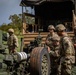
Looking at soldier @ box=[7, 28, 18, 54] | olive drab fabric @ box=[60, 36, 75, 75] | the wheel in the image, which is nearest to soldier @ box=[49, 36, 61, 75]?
the wheel

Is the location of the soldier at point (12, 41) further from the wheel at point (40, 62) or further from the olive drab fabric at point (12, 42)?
the wheel at point (40, 62)

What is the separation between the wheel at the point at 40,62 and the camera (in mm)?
10859

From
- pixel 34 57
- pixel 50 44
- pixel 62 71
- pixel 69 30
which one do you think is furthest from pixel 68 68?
pixel 69 30

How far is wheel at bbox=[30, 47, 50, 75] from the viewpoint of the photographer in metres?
10.9

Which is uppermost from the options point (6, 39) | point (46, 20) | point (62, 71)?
point (46, 20)

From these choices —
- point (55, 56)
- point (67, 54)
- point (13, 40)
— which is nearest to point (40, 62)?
point (55, 56)

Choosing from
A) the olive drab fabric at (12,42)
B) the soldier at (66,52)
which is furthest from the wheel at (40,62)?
Result: the olive drab fabric at (12,42)

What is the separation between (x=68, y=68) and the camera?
379 inches

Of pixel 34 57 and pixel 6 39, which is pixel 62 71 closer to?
pixel 34 57

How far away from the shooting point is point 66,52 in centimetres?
950

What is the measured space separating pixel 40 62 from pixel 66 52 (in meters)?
1.61

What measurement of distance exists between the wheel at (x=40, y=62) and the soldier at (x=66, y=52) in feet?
4.15

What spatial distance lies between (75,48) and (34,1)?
681 inches

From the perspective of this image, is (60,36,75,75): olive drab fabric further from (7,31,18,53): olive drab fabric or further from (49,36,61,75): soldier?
(7,31,18,53): olive drab fabric
